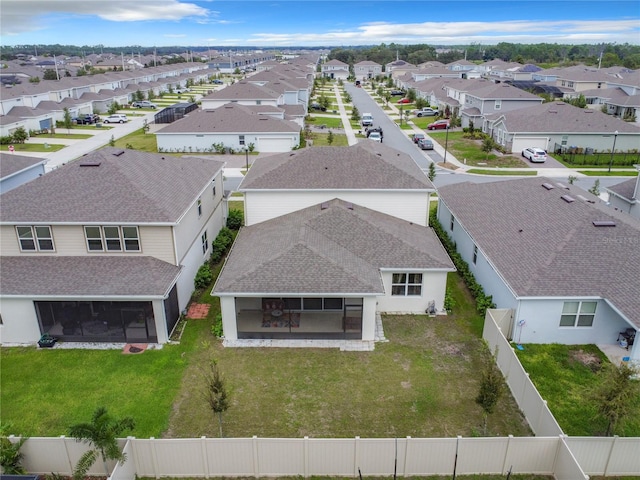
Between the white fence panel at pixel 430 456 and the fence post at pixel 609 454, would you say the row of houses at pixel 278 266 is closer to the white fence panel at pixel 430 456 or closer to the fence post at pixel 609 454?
the fence post at pixel 609 454

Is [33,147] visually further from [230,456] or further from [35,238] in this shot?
[230,456]

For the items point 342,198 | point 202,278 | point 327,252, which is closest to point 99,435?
point 327,252

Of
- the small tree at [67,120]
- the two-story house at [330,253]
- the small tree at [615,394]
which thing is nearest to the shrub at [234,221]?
the two-story house at [330,253]

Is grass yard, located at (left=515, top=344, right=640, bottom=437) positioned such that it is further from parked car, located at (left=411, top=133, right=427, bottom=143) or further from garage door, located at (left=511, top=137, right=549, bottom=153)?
parked car, located at (left=411, top=133, right=427, bottom=143)

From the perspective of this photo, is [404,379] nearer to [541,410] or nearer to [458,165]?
[541,410]

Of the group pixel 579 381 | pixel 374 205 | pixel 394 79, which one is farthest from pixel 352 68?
pixel 579 381

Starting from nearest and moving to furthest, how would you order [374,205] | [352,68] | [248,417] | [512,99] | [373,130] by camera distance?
1. [248,417]
2. [374,205]
3. [373,130]
4. [512,99]
5. [352,68]
